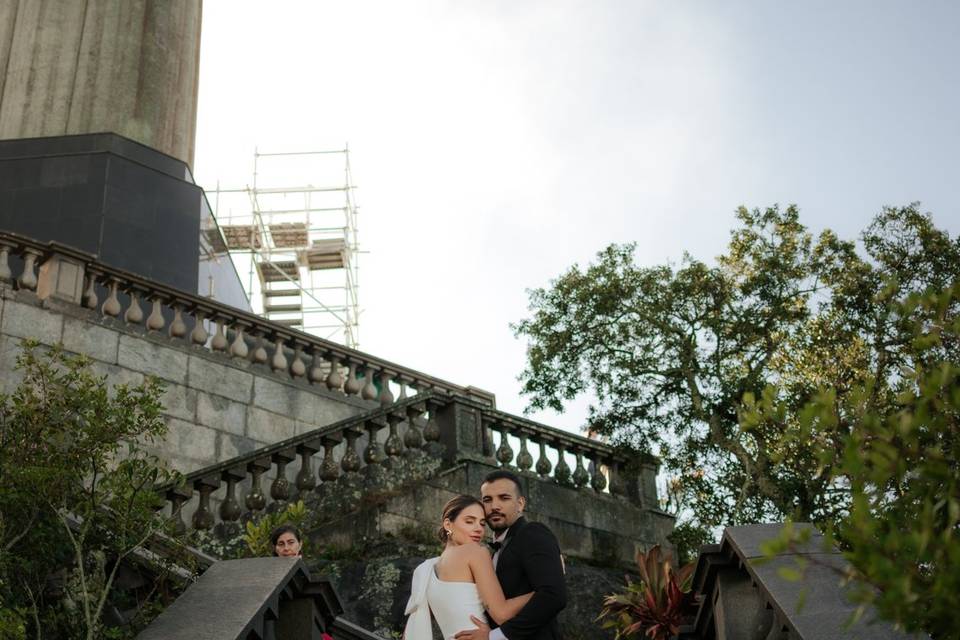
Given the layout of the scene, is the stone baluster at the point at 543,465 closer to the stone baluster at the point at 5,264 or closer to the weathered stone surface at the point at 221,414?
the weathered stone surface at the point at 221,414

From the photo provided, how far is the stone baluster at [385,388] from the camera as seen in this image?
17.3m

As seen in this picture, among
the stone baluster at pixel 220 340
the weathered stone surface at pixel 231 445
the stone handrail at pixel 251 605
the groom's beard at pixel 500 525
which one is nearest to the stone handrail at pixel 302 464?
the weathered stone surface at pixel 231 445

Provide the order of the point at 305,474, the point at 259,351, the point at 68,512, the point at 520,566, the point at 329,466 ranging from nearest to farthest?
the point at 520,566 → the point at 68,512 → the point at 305,474 → the point at 329,466 → the point at 259,351

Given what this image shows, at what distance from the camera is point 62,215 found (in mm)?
20078

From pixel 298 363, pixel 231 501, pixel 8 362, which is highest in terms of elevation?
pixel 298 363

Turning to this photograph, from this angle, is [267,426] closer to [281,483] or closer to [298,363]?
[298,363]

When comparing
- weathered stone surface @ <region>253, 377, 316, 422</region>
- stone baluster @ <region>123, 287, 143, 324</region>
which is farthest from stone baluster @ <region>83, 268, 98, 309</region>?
weathered stone surface @ <region>253, 377, 316, 422</region>

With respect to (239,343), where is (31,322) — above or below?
below

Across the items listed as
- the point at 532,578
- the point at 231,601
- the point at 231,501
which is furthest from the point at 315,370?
the point at 532,578

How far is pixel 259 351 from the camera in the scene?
17.0 metres

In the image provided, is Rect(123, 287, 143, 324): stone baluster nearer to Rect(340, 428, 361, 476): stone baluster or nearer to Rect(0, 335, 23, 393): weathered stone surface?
Rect(0, 335, 23, 393): weathered stone surface

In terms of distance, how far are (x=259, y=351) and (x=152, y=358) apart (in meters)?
1.54

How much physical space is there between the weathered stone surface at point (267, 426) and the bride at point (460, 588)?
11.2m

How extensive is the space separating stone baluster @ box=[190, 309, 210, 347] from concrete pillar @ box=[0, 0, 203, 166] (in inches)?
233
